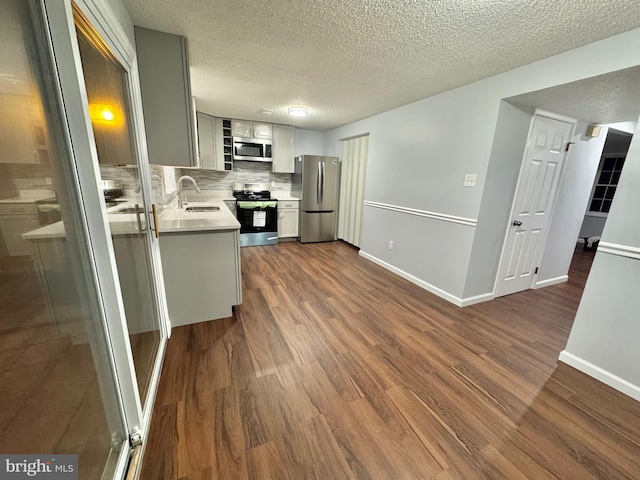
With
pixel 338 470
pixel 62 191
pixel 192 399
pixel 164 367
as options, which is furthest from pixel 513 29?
pixel 164 367

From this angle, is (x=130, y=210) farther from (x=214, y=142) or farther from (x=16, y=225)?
(x=214, y=142)

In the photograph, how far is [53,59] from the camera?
2.39 feet

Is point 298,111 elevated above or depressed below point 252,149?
above

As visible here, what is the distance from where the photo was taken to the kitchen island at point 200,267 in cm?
195

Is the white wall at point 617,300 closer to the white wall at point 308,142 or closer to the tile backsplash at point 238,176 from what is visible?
the white wall at point 308,142

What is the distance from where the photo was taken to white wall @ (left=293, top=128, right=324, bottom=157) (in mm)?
5164

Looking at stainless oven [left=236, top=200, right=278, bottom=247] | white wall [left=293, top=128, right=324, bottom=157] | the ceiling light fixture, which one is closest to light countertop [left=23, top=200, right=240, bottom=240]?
stainless oven [left=236, top=200, right=278, bottom=247]

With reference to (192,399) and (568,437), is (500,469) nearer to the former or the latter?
(568,437)

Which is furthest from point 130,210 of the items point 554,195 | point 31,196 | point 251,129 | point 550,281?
point 550,281

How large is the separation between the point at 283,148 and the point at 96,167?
421 centimetres

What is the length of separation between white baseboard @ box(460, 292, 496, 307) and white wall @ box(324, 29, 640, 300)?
3 cm

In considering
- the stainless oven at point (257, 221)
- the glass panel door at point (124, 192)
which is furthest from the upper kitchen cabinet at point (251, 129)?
the glass panel door at point (124, 192)

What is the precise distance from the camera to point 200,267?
2068 mm

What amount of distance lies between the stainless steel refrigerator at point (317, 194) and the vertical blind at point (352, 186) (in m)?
0.16
